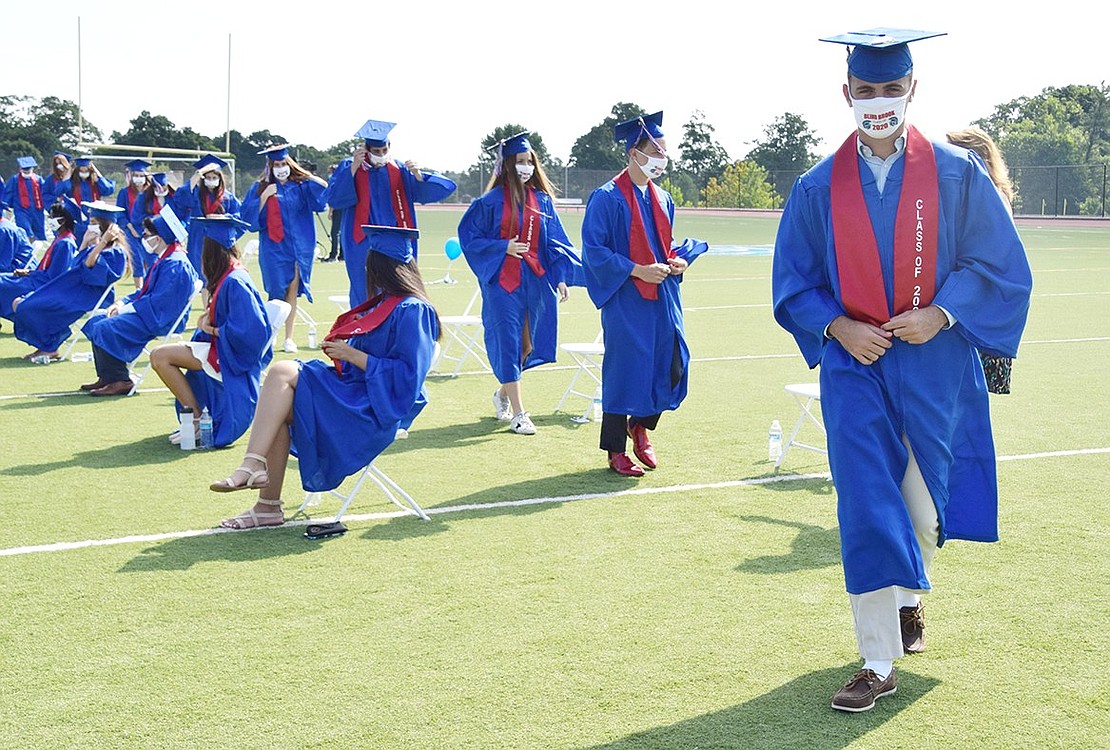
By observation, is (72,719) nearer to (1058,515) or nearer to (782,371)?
(1058,515)

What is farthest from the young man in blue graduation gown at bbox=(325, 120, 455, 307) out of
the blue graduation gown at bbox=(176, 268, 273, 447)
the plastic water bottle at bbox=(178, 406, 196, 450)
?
the plastic water bottle at bbox=(178, 406, 196, 450)

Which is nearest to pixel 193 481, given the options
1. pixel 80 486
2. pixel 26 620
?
pixel 80 486

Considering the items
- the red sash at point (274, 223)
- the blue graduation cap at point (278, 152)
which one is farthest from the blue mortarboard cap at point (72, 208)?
the blue graduation cap at point (278, 152)

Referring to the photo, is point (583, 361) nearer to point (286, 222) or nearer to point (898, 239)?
point (286, 222)

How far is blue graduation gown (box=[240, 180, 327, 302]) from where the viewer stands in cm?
1354

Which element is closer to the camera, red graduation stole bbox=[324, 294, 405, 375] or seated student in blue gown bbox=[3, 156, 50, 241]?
red graduation stole bbox=[324, 294, 405, 375]

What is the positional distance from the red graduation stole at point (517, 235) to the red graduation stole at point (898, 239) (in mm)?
5099

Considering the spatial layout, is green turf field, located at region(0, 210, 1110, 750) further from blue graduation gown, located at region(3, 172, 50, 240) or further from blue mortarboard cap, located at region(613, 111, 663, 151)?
blue graduation gown, located at region(3, 172, 50, 240)

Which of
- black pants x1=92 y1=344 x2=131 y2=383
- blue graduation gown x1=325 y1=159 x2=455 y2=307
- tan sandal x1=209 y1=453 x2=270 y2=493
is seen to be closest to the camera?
tan sandal x1=209 y1=453 x2=270 y2=493

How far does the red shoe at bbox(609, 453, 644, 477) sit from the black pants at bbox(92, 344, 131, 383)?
16.1 feet

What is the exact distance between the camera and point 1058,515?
6480 millimetres

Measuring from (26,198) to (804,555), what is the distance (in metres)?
21.5

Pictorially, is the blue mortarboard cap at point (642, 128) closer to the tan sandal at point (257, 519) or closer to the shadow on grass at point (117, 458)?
the tan sandal at point (257, 519)

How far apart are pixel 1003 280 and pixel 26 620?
3.89 metres
